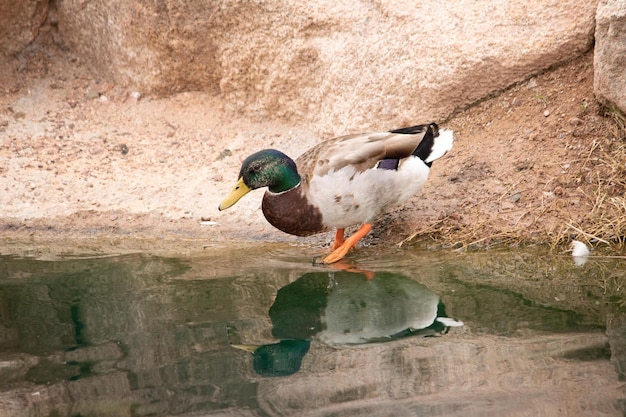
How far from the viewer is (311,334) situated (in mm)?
4465

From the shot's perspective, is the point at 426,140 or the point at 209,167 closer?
the point at 426,140

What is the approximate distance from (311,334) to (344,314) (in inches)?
13.4

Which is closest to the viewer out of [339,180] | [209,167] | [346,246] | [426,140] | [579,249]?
[339,180]

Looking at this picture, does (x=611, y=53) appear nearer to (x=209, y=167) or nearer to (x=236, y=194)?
(x=236, y=194)

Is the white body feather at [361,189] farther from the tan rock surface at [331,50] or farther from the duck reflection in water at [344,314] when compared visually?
the tan rock surface at [331,50]

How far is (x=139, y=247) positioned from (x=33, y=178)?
1279 mm

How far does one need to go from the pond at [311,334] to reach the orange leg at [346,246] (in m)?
0.06

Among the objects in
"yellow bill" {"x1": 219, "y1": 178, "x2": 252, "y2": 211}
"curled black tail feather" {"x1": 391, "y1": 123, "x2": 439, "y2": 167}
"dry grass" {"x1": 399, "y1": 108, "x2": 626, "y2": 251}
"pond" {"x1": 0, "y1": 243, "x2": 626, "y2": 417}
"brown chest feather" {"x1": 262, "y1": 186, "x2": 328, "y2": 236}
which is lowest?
"pond" {"x1": 0, "y1": 243, "x2": 626, "y2": 417}

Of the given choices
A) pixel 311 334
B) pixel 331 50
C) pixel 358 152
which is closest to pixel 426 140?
pixel 358 152

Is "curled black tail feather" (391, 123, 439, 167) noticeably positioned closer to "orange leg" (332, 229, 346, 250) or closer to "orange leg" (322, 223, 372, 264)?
"orange leg" (322, 223, 372, 264)

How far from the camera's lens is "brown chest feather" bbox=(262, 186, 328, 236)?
538 centimetres

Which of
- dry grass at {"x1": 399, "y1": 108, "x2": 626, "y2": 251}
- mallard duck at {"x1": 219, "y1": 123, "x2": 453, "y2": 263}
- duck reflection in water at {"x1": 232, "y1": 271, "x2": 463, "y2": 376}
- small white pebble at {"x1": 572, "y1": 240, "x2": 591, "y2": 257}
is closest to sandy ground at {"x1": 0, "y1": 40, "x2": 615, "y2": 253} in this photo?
dry grass at {"x1": 399, "y1": 108, "x2": 626, "y2": 251}

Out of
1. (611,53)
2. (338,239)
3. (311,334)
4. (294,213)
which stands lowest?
(311,334)

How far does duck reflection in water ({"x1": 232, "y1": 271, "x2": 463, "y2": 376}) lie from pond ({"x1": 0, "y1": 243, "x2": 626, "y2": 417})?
1 cm
